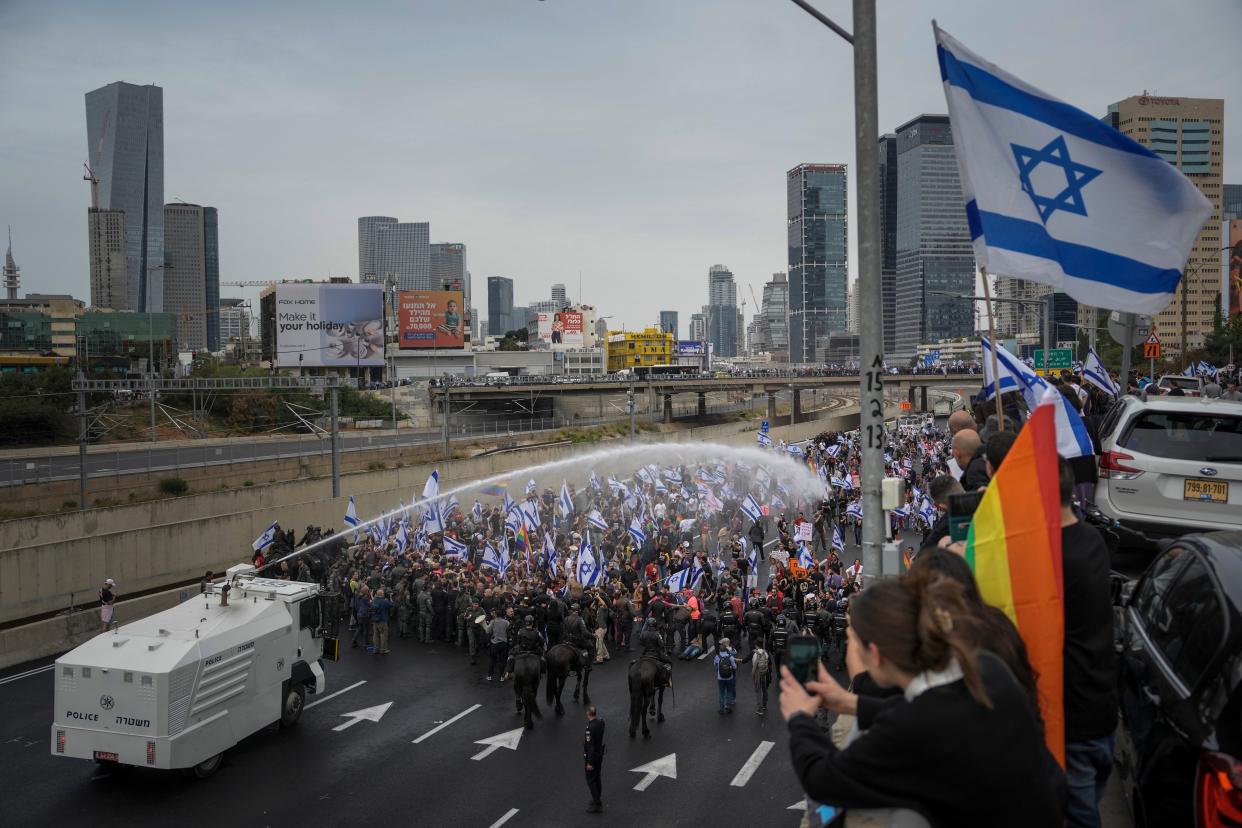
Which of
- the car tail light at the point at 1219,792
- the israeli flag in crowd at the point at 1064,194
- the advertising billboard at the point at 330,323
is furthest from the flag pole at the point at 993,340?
the advertising billboard at the point at 330,323

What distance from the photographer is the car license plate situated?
891 centimetres

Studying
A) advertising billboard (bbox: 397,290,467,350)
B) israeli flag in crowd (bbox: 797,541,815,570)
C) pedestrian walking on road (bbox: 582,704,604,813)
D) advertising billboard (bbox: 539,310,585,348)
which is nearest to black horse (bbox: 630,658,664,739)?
pedestrian walking on road (bbox: 582,704,604,813)

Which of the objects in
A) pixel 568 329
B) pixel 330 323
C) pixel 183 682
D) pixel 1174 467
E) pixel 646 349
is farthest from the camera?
pixel 568 329

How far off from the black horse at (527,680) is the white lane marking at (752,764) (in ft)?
12.9

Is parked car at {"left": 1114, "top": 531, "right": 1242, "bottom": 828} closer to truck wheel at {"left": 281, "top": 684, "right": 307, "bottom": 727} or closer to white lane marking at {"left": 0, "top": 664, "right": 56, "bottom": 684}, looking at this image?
truck wheel at {"left": 281, "top": 684, "right": 307, "bottom": 727}

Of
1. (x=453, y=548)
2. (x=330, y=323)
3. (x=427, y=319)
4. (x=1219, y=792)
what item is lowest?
(x=453, y=548)

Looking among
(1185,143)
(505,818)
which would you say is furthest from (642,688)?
(1185,143)

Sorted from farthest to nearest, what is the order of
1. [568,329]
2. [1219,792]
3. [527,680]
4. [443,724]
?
[568,329], [443,724], [527,680], [1219,792]

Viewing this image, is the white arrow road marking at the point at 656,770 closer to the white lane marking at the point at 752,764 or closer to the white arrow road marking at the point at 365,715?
the white lane marking at the point at 752,764

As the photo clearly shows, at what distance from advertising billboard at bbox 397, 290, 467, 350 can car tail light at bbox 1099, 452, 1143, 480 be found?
116430mm

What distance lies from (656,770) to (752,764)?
141 cm

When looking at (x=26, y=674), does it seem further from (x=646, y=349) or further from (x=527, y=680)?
(x=646, y=349)

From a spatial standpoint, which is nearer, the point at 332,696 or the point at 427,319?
the point at 332,696

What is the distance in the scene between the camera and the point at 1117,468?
9539mm
